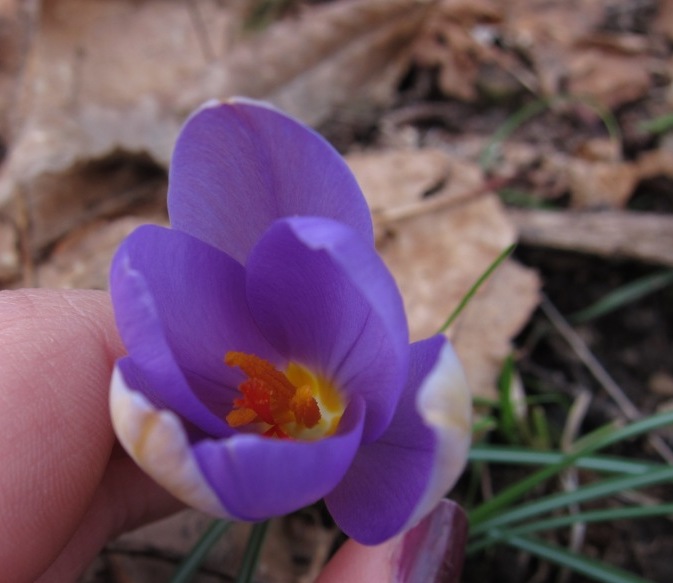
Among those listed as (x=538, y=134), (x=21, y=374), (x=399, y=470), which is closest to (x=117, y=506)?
(x=21, y=374)

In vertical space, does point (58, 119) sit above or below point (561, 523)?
above

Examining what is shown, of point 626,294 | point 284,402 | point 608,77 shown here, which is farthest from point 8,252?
point 608,77

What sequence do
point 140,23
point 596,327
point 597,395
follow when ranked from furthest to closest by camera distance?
point 140,23, point 596,327, point 597,395

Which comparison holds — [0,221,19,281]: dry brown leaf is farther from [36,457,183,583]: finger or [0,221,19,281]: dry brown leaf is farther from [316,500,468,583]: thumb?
[316,500,468,583]: thumb

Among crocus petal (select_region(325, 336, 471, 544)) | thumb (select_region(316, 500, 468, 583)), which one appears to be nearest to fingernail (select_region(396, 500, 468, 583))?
thumb (select_region(316, 500, 468, 583))

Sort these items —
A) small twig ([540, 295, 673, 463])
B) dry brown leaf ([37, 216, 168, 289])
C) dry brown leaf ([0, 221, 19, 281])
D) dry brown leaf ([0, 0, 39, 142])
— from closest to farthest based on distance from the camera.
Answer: small twig ([540, 295, 673, 463]) < dry brown leaf ([37, 216, 168, 289]) < dry brown leaf ([0, 221, 19, 281]) < dry brown leaf ([0, 0, 39, 142])

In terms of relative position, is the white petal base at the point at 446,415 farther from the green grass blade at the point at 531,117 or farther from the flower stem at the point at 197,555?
the green grass blade at the point at 531,117

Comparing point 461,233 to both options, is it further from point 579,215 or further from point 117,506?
point 117,506
